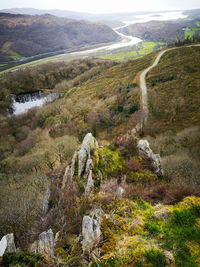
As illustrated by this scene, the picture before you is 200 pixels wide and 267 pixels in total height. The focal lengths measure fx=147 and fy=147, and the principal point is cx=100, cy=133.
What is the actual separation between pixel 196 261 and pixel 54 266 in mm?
4448

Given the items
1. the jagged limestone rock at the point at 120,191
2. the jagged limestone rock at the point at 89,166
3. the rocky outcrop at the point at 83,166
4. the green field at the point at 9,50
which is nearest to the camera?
the jagged limestone rock at the point at 120,191

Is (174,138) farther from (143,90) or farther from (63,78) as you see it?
(63,78)

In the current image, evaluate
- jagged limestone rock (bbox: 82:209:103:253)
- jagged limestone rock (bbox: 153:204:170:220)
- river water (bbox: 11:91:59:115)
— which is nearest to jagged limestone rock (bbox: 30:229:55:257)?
jagged limestone rock (bbox: 82:209:103:253)

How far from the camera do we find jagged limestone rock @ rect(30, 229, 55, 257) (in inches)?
201

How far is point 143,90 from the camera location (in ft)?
148

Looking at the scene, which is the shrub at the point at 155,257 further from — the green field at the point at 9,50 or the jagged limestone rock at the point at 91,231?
the green field at the point at 9,50

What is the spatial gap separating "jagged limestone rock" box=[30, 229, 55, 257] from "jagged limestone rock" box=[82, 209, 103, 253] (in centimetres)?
116

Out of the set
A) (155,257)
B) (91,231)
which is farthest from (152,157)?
(91,231)

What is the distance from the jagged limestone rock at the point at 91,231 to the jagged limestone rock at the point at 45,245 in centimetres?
116

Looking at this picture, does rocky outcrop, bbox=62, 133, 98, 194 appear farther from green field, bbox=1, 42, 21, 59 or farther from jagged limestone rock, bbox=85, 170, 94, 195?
green field, bbox=1, 42, 21, 59

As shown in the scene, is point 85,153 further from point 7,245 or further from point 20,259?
point 20,259

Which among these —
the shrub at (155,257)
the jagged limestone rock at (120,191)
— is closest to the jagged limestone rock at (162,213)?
the shrub at (155,257)

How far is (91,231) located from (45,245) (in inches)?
68.0

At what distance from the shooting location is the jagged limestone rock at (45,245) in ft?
16.8
